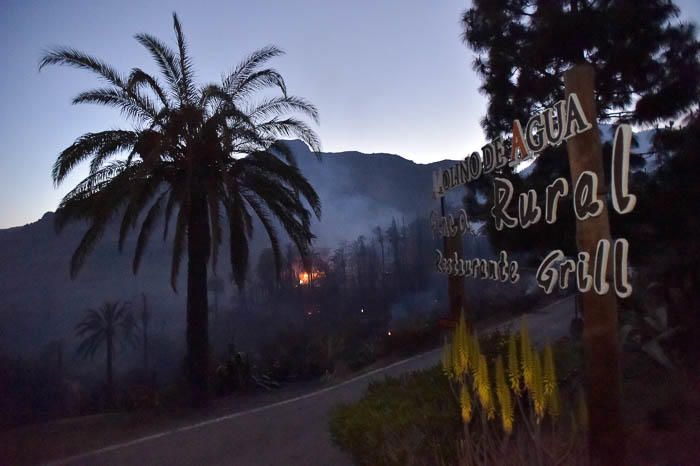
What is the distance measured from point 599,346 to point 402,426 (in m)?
1.76

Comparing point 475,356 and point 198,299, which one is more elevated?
point 198,299

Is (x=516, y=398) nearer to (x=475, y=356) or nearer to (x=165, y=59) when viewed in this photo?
(x=475, y=356)

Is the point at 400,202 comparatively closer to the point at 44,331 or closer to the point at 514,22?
the point at 44,331

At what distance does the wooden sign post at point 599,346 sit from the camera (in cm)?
500

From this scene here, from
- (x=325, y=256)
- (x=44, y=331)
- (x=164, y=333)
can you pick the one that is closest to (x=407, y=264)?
(x=325, y=256)

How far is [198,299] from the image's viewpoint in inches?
548

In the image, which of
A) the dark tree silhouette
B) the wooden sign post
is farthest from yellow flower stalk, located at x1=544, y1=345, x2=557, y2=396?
the dark tree silhouette

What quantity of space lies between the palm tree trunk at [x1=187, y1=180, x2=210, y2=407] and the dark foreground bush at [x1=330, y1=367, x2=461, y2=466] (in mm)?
7925

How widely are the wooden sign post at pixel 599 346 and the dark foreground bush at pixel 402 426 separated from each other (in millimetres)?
1161

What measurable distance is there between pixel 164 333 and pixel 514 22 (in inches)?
1589

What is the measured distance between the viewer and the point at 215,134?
1352cm

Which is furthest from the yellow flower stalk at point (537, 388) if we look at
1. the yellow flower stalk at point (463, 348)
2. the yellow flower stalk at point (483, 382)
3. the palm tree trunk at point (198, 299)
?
the palm tree trunk at point (198, 299)

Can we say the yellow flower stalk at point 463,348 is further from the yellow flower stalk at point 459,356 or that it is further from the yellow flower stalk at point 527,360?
the yellow flower stalk at point 527,360

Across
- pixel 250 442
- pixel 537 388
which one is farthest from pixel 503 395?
pixel 250 442
